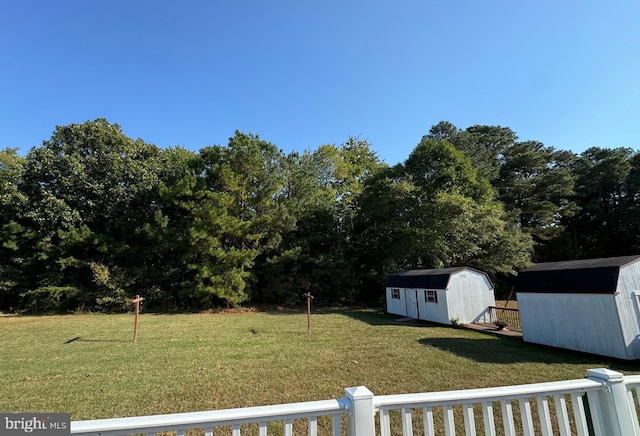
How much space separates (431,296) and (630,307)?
22.3 ft

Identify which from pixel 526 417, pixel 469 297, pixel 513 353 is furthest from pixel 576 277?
pixel 526 417

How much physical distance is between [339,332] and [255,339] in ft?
9.75

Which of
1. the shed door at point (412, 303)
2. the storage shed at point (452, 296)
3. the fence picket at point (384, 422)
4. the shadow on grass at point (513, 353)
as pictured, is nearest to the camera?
the fence picket at point (384, 422)

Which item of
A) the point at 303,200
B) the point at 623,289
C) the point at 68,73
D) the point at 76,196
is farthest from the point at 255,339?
the point at 76,196

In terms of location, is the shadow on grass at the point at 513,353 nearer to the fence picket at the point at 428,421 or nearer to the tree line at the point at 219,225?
→ the fence picket at the point at 428,421

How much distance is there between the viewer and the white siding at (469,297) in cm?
1305

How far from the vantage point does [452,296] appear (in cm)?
1307

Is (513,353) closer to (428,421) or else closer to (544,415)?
(544,415)

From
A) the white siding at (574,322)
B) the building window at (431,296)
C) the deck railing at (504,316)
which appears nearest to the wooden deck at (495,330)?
the deck railing at (504,316)

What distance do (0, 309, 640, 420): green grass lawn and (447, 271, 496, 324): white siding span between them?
186 centimetres

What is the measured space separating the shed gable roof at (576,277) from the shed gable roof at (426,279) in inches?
124

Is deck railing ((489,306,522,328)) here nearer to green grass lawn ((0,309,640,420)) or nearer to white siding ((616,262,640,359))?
green grass lawn ((0,309,640,420))

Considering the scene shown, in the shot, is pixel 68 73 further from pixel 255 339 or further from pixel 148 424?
pixel 148 424

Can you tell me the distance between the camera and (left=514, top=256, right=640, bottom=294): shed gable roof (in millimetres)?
7961
